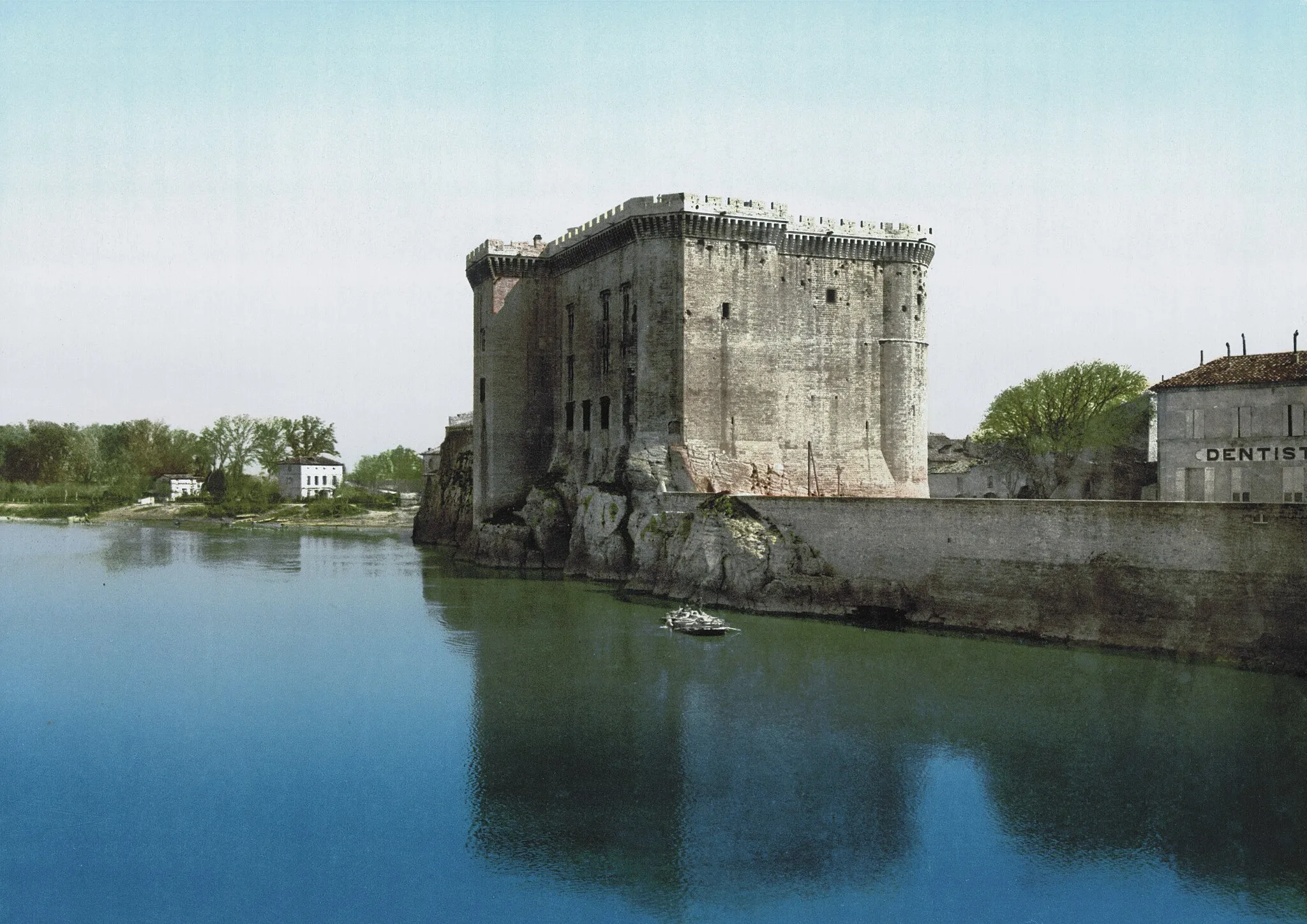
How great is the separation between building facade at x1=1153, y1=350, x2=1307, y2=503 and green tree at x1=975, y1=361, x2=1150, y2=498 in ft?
46.3

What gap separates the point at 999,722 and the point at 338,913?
11653 millimetres

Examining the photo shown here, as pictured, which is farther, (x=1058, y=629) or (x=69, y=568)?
(x=69, y=568)

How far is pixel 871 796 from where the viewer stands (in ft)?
48.4

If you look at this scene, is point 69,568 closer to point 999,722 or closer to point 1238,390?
point 999,722

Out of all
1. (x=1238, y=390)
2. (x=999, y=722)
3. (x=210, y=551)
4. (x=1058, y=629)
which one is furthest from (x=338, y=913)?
(x=210, y=551)

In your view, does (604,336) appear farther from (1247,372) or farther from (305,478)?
(305,478)

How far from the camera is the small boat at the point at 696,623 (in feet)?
86.4

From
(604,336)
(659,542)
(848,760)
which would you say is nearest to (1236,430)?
(659,542)

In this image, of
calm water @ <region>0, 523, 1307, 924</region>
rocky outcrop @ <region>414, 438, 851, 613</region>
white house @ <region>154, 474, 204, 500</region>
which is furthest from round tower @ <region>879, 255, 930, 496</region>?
white house @ <region>154, 474, 204, 500</region>

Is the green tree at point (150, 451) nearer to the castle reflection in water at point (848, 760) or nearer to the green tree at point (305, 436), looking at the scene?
the green tree at point (305, 436)

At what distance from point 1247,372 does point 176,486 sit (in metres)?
103

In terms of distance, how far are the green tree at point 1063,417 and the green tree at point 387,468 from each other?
269 feet

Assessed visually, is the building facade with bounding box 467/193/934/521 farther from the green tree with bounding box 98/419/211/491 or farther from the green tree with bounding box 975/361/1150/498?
the green tree with bounding box 98/419/211/491

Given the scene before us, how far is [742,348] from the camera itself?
38.6 meters
